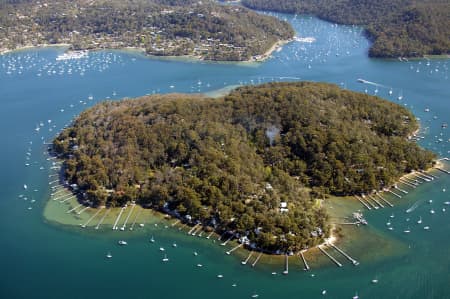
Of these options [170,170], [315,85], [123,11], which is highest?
[123,11]

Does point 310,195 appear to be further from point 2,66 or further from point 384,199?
point 2,66

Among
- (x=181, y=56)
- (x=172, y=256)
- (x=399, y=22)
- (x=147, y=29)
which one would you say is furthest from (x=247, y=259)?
(x=147, y=29)

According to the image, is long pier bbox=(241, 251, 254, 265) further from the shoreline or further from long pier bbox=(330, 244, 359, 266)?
the shoreline

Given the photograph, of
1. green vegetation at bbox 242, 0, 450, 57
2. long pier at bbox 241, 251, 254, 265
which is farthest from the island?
long pier at bbox 241, 251, 254, 265

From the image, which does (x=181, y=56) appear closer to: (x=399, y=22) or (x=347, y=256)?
(x=399, y=22)

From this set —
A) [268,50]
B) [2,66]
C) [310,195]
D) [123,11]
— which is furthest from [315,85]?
[123,11]

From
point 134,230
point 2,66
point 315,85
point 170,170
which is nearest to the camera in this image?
point 134,230
